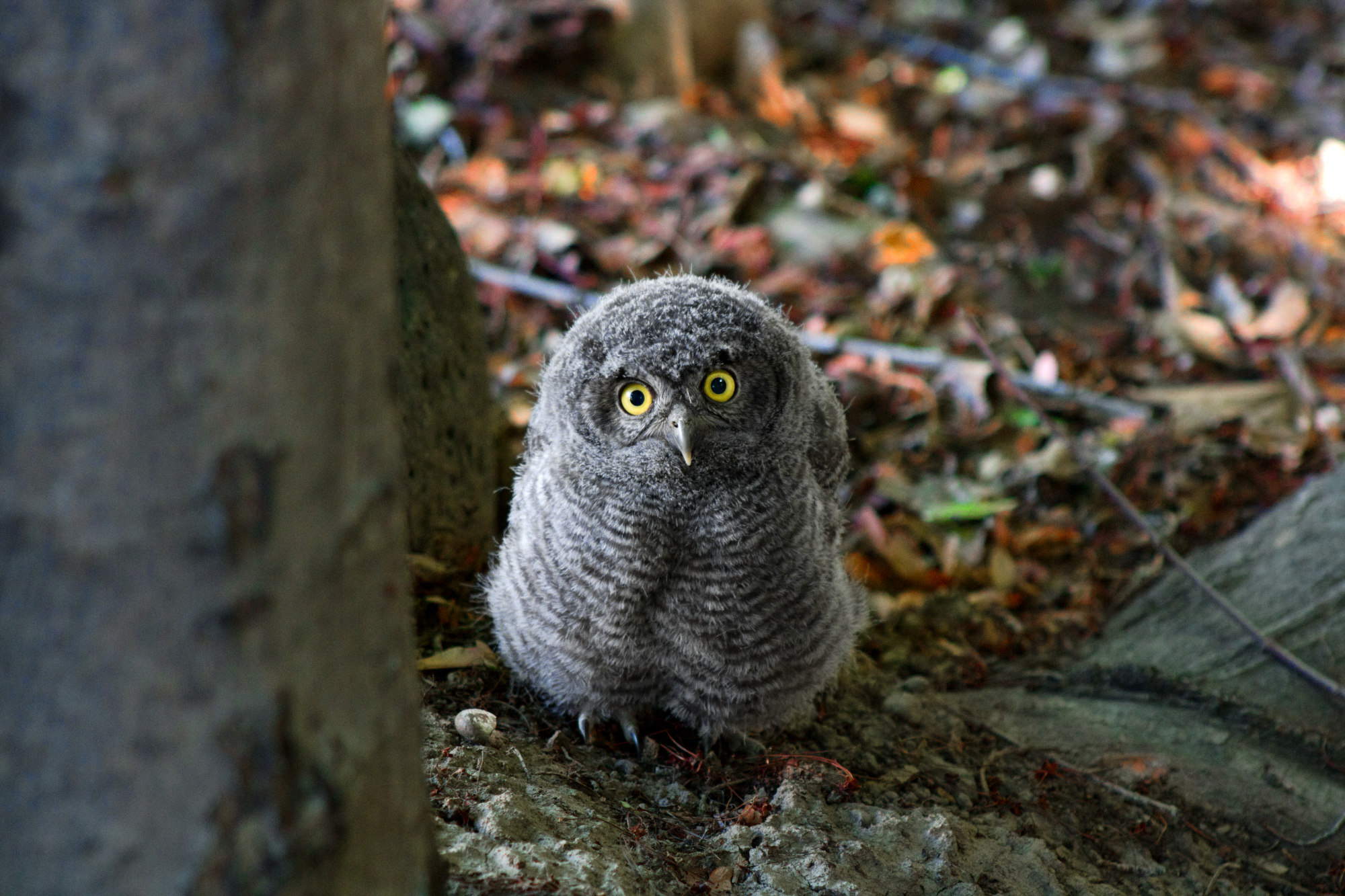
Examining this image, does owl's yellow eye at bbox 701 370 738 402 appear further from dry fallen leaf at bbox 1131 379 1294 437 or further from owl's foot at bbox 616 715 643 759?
dry fallen leaf at bbox 1131 379 1294 437

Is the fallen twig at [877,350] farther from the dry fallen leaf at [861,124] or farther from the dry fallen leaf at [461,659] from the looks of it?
the dry fallen leaf at [861,124]

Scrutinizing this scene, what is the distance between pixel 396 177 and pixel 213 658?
281 cm

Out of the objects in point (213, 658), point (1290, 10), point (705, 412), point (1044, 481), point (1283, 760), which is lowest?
point (1283, 760)

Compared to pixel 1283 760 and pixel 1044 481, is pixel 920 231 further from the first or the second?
pixel 1283 760

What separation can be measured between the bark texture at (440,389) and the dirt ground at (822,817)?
0.73 m

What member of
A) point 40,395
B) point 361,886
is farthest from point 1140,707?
point 40,395

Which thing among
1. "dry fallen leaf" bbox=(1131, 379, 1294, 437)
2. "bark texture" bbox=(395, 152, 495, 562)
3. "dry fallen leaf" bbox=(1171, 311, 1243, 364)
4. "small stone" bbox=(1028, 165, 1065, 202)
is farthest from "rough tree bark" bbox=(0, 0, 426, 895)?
"small stone" bbox=(1028, 165, 1065, 202)

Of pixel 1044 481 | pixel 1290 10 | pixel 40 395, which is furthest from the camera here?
pixel 1290 10

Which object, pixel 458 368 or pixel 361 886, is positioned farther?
pixel 458 368

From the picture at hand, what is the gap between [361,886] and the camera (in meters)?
1.54

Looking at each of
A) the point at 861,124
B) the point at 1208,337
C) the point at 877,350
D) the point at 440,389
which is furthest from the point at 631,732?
the point at 861,124

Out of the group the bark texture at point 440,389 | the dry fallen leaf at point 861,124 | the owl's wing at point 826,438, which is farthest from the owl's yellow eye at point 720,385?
the dry fallen leaf at point 861,124

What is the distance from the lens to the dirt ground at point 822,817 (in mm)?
2516

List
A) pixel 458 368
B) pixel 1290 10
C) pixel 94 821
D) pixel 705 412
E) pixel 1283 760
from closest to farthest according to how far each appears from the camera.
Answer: pixel 94 821 < pixel 705 412 < pixel 1283 760 < pixel 458 368 < pixel 1290 10
